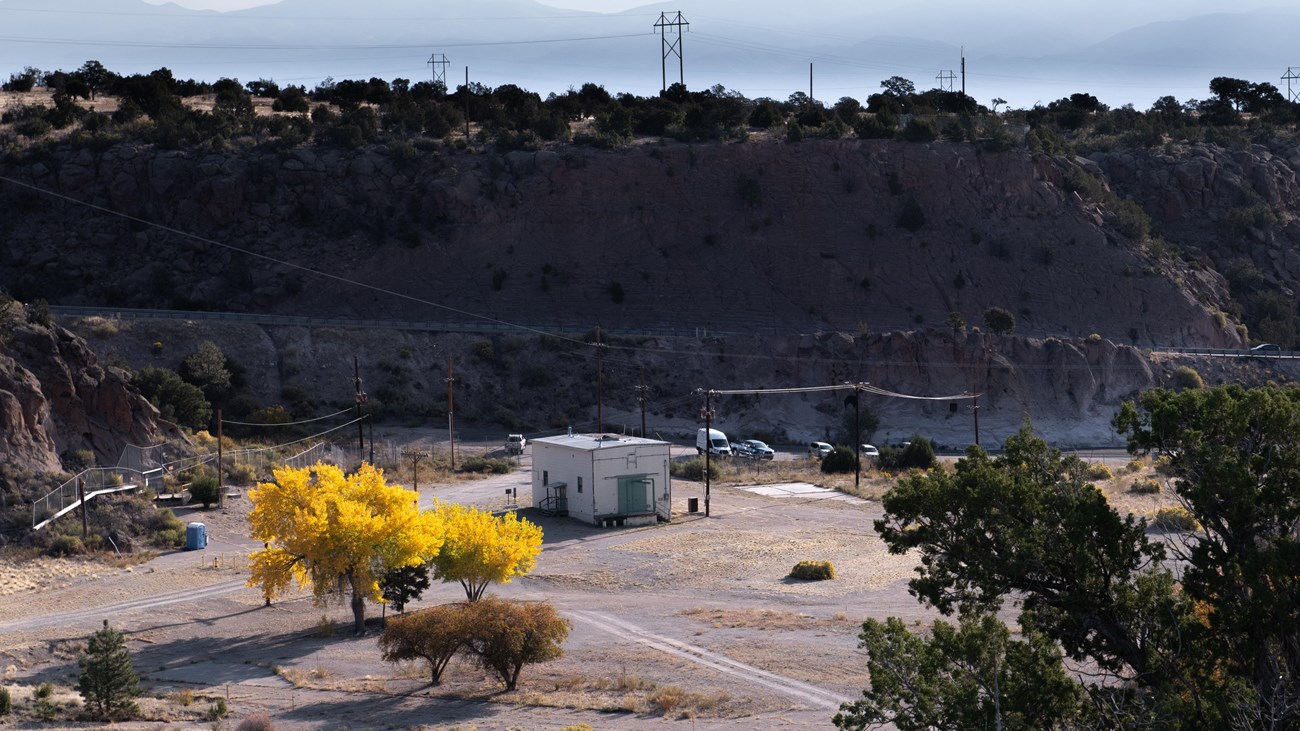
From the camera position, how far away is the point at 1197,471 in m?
18.1

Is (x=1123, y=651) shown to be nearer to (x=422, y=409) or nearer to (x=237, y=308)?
(x=422, y=409)

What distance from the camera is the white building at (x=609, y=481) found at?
5253cm

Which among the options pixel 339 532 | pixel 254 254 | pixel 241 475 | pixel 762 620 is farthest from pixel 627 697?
pixel 254 254

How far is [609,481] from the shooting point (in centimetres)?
5284

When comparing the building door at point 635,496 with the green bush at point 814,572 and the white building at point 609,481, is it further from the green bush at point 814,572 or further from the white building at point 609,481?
the green bush at point 814,572

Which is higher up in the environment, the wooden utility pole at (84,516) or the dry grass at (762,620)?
the wooden utility pole at (84,516)

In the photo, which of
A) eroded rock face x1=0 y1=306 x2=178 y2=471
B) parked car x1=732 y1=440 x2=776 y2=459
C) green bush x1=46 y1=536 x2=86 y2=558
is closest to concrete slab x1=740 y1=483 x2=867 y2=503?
parked car x1=732 y1=440 x2=776 y2=459

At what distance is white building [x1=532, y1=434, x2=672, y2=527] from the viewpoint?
52.5 meters

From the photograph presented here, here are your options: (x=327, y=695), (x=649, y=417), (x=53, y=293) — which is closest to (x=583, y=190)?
(x=649, y=417)

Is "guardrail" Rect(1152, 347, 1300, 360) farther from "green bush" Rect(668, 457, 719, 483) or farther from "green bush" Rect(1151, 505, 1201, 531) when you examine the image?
"green bush" Rect(1151, 505, 1201, 531)

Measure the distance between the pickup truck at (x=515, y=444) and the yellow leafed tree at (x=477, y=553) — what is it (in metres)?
29.9

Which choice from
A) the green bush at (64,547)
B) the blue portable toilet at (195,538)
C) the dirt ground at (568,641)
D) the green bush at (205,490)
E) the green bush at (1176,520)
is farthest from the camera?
the green bush at (205,490)

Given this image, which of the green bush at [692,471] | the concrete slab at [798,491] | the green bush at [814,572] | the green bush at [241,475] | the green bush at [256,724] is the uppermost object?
the green bush at [256,724]

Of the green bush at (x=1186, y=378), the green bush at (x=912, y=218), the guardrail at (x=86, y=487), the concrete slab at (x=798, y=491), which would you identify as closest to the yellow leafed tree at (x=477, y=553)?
the guardrail at (x=86, y=487)
